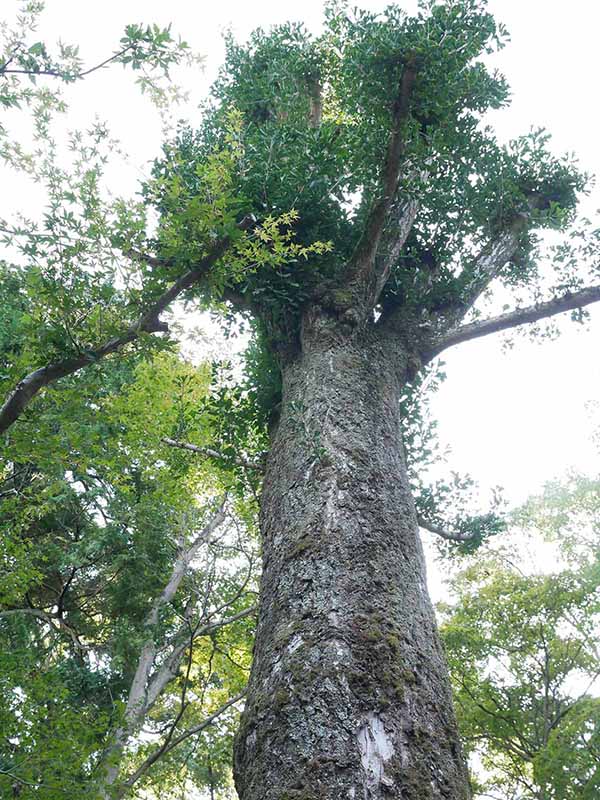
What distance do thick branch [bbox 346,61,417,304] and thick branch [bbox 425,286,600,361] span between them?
0.85 metres

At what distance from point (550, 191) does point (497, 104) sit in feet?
3.86

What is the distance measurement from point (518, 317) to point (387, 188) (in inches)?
65.3

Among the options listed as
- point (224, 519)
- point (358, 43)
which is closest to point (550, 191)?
point (358, 43)

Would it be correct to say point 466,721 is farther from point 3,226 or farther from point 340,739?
point 3,226

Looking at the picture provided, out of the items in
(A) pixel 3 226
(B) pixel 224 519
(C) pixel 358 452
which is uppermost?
(B) pixel 224 519

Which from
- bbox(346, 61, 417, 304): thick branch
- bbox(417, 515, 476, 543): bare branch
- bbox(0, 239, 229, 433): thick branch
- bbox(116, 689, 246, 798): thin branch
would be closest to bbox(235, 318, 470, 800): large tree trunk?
bbox(0, 239, 229, 433): thick branch

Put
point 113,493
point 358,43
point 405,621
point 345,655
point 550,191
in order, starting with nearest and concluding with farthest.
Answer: point 345,655 < point 405,621 < point 358,43 < point 550,191 < point 113,493

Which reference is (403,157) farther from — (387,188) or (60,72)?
(60,72)

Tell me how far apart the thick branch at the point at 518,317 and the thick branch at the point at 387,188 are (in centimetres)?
85

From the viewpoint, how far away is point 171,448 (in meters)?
5.91

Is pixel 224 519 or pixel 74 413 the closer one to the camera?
pixel 74 413

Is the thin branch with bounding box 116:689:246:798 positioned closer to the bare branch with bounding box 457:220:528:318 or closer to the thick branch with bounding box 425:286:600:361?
the thick branch with bounding box 425:286:600:361

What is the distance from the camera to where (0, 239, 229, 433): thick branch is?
103 inches

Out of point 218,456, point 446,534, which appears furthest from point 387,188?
point 446,534
